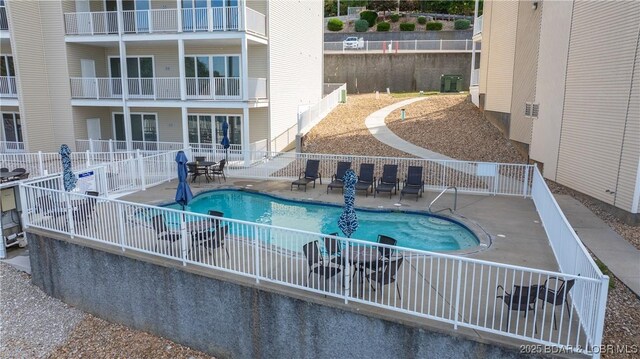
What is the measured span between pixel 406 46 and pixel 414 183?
25462mm

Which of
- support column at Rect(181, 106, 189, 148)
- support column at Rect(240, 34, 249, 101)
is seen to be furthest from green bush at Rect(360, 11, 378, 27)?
support column at Rect(181, 106, 189, 148)

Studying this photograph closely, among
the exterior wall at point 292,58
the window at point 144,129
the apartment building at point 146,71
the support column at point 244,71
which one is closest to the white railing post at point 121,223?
the apartment building at point 146,71

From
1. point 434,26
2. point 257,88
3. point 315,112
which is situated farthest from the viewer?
point 434,26

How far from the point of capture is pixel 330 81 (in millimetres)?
37656

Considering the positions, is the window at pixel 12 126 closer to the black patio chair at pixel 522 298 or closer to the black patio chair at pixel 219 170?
the black patio chair at pixel 219 170

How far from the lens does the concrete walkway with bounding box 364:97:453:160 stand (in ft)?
65.8

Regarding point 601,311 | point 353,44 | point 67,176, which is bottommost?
point 601,311

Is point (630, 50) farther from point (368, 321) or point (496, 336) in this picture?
point (368, 321)

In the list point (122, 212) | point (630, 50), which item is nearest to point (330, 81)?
point (630, 50)

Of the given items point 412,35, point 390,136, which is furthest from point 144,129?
point 412,35

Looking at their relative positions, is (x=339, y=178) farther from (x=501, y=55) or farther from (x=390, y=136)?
(x=501, y=55)

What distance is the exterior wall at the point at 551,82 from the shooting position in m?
15.2

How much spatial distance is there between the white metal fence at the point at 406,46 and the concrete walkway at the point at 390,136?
9373 mm

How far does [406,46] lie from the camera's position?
37250 mm
